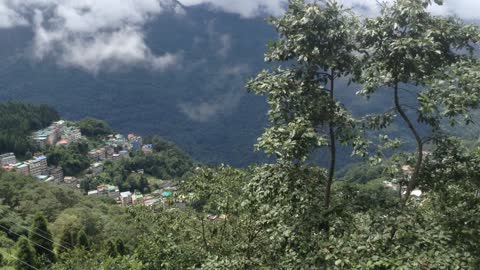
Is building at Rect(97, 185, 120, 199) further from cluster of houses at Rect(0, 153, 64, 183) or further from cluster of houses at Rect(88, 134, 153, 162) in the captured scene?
cluster of houses at Rect(88, 134, 153, 162)

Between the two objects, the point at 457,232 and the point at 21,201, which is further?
the point at 21,201

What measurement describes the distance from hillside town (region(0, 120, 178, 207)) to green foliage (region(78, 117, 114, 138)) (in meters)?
2.63

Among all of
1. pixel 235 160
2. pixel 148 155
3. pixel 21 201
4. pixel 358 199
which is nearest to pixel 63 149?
pixel 148 155

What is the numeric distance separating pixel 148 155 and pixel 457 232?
10002 cm

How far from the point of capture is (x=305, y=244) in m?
4.68

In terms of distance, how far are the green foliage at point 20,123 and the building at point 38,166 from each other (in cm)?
599

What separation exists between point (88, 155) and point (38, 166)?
16901mm

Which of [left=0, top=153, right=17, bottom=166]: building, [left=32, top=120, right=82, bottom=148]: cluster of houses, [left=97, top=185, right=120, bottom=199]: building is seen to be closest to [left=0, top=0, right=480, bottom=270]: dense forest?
[left=97, top=185, right=120, bottom=199]: building

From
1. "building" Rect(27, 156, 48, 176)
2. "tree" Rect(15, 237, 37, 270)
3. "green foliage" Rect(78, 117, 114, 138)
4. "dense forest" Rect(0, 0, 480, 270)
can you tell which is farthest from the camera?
"green foliage" Rect(78, 117, 114, 138)

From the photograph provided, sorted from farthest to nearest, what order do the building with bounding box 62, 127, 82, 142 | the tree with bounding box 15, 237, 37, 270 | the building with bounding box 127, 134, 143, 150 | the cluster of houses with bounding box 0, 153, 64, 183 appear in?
the building with bounding box 127, 134, 143, 150, the building with bounding box 62, 127, 82, 142, the cluster of houses with bounding box 0, 153, 64, 183, the tree with bounding box 15, 237, 37, 270

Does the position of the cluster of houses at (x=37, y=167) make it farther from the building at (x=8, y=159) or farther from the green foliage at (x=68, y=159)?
the green foliage at (x=68, y=159)

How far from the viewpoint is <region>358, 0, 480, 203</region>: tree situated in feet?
15.1

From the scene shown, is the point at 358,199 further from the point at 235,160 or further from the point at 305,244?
the point at 235,160

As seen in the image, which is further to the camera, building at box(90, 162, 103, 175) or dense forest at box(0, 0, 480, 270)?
building at box(90, 162, 103, 175)
